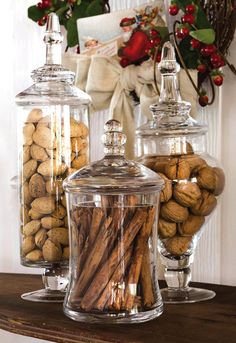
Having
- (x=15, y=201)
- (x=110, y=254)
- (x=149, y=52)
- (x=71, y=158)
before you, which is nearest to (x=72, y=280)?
(x=110, y=254)

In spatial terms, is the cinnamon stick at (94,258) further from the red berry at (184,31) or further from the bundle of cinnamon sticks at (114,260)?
the red berry at (184,31)

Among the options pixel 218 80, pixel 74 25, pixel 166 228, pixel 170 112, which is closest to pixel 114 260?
pixel 166 228

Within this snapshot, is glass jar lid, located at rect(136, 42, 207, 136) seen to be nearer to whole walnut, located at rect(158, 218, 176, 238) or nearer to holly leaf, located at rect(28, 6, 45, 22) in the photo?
whole walnut, located at rect(158, 218, 176, 238)

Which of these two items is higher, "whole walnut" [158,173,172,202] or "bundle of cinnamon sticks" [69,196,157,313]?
"whole walnut" [158,173,172,202]

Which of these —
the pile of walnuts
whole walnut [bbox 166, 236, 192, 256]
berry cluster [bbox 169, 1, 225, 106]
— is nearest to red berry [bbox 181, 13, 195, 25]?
berry cluster [bbox 169, 1, 225, 106]

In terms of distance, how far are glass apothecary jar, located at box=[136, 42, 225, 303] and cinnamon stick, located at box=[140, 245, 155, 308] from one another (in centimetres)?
8

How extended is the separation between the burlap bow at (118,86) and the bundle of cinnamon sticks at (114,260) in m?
0.35

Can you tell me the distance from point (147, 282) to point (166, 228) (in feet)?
0.33

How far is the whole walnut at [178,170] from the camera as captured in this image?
94 centimetres

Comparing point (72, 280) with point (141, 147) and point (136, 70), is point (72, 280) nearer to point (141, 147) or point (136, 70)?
point (141, 147)

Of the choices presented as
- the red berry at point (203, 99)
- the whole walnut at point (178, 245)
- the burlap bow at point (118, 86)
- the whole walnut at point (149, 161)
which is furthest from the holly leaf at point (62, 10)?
the whole walnut at point (178, 245)

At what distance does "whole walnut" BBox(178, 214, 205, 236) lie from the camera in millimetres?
946

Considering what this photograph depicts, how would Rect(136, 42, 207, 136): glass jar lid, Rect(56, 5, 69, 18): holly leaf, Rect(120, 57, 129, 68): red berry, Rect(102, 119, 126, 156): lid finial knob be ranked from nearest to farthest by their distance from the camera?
Rect(102, 119, 126, 156): lid finial knob, Rect(136, 42, 207, 136): glass jar lid, Rect(120, 57, 129, 68): red berry, Rect(56, 5, 69, 18): holly leaf

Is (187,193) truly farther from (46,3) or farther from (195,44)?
(46,3)
